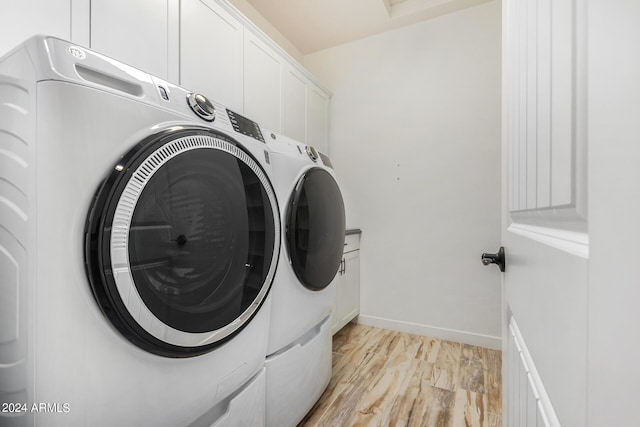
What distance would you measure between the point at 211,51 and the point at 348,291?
1.87m

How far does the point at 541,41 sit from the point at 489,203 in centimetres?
199

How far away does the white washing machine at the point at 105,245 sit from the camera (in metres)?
0.47

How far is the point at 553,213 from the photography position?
0.29m

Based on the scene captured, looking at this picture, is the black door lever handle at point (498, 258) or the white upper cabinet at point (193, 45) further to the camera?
the white upper cabinet at point (193, 45)

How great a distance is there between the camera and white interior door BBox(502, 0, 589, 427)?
0.68 feet

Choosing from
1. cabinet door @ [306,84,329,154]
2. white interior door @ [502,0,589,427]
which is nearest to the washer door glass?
white interior door @ [502,0,589,427]

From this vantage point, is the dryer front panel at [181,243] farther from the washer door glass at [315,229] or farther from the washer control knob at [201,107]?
the washer door glass at [315,229]

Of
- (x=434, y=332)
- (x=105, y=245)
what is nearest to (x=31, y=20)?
(x=105, y=245)

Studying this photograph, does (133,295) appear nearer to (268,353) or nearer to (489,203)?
(268,353)

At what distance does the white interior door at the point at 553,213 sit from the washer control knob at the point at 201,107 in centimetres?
70

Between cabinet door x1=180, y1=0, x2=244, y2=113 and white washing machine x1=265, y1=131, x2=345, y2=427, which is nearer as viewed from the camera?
white washing machine x1=265, y1=131, x2=345, y2=427

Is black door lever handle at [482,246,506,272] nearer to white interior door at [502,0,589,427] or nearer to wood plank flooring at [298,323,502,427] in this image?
white interior door at [502,0,589,427]

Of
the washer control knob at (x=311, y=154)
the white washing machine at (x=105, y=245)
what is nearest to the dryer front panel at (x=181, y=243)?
the white washing machine at (x=105, y=245)

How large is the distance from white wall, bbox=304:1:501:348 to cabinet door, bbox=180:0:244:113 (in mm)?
1196
